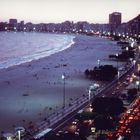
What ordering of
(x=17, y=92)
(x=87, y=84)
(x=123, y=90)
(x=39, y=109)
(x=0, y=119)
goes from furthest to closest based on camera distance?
1. (x=87, y=84)
2. (x=17, y=92)
3. (x=123, y=90)
4. (x=39, y=109)
5. (x=0, y=119)

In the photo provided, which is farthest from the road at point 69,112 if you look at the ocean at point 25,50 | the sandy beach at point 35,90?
the ocean at point 25,50

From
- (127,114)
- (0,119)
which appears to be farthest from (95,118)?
(0,119)

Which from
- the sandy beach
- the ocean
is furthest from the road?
the ocean

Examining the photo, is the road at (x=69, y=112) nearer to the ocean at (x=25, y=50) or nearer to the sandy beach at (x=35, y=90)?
the sandy beach at (x=35, y=90)

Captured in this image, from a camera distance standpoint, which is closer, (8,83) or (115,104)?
(115,104)

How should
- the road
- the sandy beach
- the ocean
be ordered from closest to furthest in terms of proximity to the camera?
the road < the sandy beach < the ocean

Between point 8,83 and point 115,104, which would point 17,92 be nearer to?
point 8,83

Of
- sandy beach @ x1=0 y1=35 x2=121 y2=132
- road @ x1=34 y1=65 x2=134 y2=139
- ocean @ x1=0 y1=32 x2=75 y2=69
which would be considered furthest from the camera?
ocean @ x1=0 y1=32 x2=75 y2=69

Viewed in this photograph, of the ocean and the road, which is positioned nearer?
the road

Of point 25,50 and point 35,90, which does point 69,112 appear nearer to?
point 35,90

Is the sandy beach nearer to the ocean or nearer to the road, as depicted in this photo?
the road

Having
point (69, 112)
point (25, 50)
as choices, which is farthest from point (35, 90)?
point (25, 50)
